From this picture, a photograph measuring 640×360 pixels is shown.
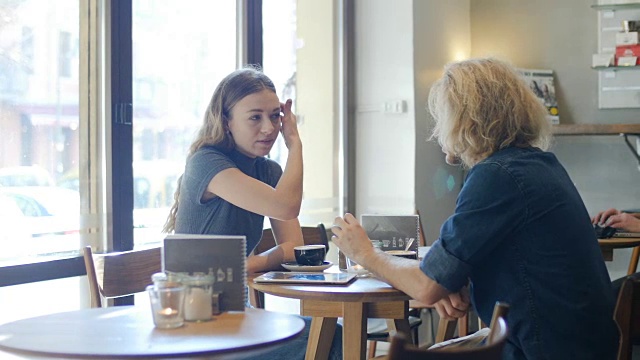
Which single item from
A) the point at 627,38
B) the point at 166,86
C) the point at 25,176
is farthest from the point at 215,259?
the point at 627,38

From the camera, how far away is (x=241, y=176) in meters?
2.43

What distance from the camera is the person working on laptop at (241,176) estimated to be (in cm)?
244

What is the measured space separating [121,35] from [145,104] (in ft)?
1.06

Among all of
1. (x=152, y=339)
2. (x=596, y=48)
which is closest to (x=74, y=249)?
(x=152, y=339)

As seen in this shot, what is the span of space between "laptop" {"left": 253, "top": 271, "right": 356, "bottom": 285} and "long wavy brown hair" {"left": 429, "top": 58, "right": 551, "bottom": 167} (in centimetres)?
47

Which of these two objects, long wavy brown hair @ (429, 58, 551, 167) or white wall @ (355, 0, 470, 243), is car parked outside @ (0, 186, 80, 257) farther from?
white wall @ (355, 0, 470, 243)

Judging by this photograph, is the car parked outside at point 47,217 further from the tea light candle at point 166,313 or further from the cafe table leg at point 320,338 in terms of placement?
the tea light candle at point 166,313

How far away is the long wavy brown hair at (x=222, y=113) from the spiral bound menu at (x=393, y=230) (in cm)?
51

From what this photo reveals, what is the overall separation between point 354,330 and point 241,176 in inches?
21.7

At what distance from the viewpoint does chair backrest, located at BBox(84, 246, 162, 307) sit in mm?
2133

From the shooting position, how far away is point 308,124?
489 centimetres

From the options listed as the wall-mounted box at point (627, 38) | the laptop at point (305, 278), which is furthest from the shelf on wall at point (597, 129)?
the laptop at point (305, 278)

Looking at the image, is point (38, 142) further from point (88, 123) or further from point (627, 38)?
point (627, 38)

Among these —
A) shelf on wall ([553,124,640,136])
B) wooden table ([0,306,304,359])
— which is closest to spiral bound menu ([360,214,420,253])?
wooden table ([0,306,304,359])
